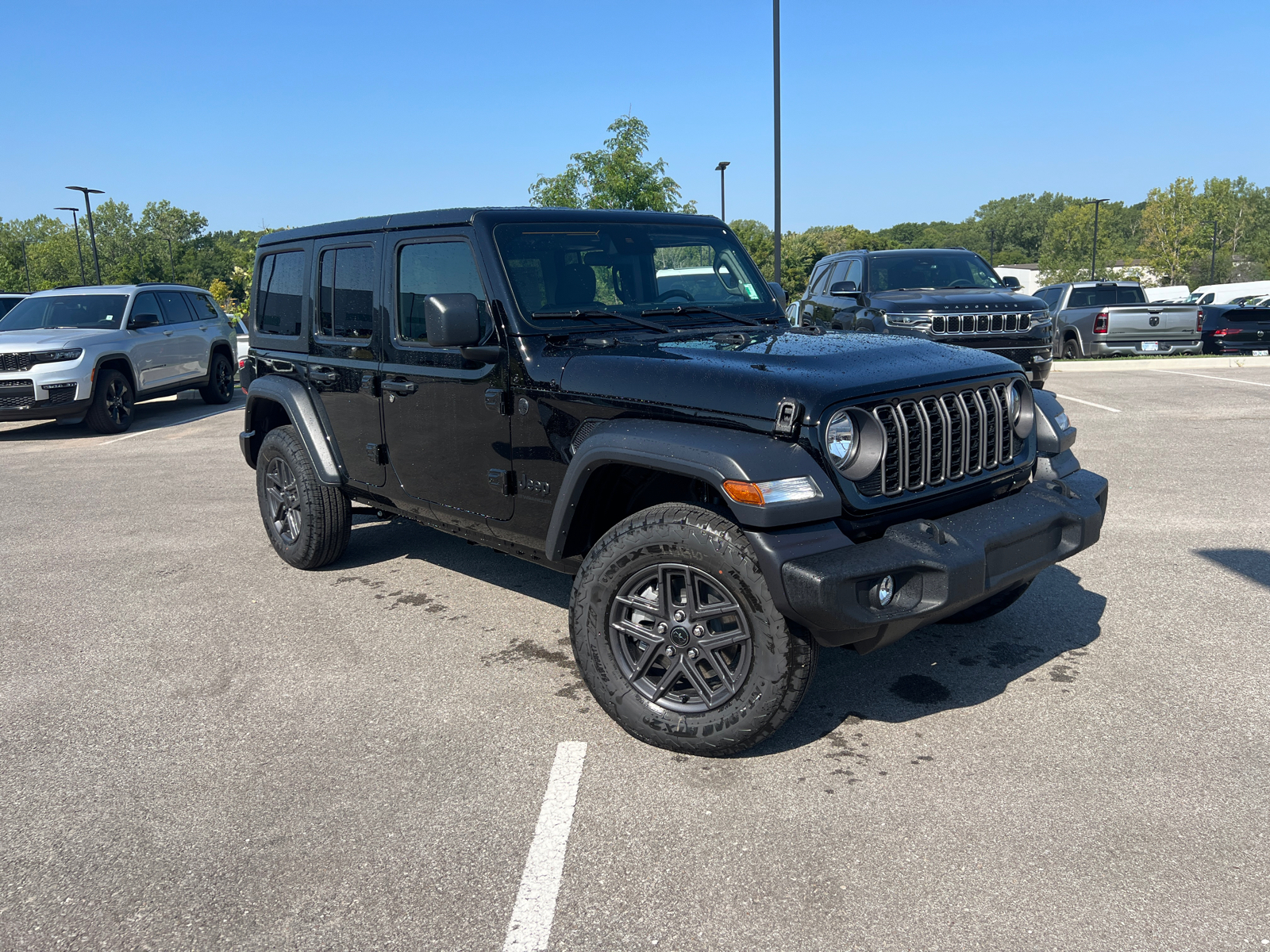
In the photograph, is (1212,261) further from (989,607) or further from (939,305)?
(989,607)

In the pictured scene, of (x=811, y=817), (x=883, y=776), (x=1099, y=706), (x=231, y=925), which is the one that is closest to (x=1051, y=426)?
(x=1099, y=706)

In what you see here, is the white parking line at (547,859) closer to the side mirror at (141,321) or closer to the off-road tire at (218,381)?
the side mirror at (141,321)

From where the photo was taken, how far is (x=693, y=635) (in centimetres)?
330

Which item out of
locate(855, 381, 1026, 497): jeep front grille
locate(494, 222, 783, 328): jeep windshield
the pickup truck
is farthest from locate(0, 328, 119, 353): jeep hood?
the pickup truck

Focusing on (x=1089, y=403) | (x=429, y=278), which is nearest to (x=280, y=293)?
(x=429, y=278)

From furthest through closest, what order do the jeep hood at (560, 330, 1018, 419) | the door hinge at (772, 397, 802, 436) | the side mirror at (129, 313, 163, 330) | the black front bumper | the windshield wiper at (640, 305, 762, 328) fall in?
the side mirror at (129, 313, 163, 330) < the windshield wiper at (640, 305, 762, 328) < the jeep hood at (560, 330, 1018, 419) < the door hinge at (772, 397, 802, 436) < the black front bumper

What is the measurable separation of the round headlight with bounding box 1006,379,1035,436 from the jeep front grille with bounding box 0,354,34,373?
38.9 feet

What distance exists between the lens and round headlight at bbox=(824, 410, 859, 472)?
10.3 feet

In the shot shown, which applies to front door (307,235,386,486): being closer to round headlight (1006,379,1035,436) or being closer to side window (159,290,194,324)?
round headlight (1006,379,1035,436)

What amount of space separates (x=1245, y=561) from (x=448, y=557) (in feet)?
15.1

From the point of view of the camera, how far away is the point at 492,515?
4191 millimetres

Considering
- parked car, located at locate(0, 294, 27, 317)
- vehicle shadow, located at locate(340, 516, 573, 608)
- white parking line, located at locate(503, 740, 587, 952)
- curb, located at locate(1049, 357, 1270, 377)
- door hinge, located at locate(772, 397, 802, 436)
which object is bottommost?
white parking line, located at locate(503, 740, 587, 952)

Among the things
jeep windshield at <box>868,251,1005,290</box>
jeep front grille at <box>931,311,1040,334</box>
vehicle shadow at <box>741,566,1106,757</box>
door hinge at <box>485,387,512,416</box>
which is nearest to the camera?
vehicle shadow at <box>741,566,1106,757</box>

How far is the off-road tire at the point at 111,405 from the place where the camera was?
12.2 m
